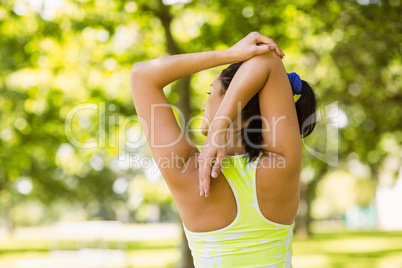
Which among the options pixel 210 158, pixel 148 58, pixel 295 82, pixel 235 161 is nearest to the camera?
pixel 210 158

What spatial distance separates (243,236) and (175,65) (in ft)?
1.88

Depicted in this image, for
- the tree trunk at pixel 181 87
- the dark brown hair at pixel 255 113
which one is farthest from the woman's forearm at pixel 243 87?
the tree trunk at pixel 181 87

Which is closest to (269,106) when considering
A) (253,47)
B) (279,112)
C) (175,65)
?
(279,112)

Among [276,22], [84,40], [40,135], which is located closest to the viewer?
[276,22]

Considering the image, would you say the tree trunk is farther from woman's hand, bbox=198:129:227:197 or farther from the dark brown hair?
woman's hand, bbox=198:129:227:197

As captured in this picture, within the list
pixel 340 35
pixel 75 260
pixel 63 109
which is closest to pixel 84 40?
pixel 63 109

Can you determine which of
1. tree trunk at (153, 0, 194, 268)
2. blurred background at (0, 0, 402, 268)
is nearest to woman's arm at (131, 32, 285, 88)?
blurred background at (0, 0, 402, 268)

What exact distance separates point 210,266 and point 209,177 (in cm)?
31

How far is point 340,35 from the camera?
10320 millimetres

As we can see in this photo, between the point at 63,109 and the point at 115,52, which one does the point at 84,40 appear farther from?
the point at 63,109

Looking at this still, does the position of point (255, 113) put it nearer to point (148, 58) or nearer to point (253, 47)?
point (253, 47)

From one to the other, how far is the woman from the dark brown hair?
0.15 ft

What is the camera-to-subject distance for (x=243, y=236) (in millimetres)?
1433

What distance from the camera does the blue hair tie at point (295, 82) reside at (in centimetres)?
159
